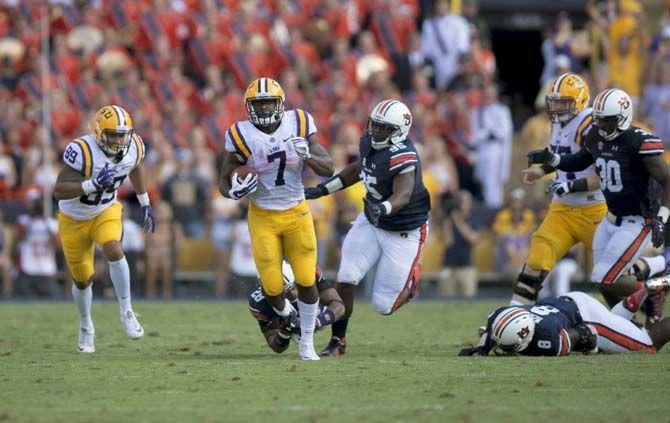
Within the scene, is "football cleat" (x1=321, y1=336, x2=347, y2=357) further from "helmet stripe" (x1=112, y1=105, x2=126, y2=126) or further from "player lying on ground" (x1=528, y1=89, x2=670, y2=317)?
"helmet stripe" (x1=112, y1=105, x2=126, y2=126)

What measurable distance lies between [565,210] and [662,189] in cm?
107

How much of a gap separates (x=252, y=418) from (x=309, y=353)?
2.59 m

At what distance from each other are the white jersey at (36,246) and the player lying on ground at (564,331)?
7.65m

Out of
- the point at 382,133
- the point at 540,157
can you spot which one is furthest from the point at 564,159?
the point at 382,133

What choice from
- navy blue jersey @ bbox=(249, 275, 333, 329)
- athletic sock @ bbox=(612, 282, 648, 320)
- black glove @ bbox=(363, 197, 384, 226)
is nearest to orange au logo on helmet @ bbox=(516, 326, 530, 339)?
athletic sock @ bbox=(612, 282, 648, 320)

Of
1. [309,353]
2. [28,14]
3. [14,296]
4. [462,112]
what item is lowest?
[14,296]

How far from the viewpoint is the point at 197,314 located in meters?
13.9

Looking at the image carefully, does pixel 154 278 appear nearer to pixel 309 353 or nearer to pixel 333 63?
pixel 333 63

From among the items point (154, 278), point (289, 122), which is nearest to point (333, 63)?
point (154, 278)

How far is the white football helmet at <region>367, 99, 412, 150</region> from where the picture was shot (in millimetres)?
9570

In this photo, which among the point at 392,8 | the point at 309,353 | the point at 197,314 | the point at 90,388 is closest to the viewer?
the point at 90,388

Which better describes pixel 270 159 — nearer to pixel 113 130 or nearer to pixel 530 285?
pixel 113 130

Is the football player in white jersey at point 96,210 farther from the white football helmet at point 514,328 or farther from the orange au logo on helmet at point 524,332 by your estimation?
the orange au logo on helmet at point 524,332

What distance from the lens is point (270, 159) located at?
9.36 metres
